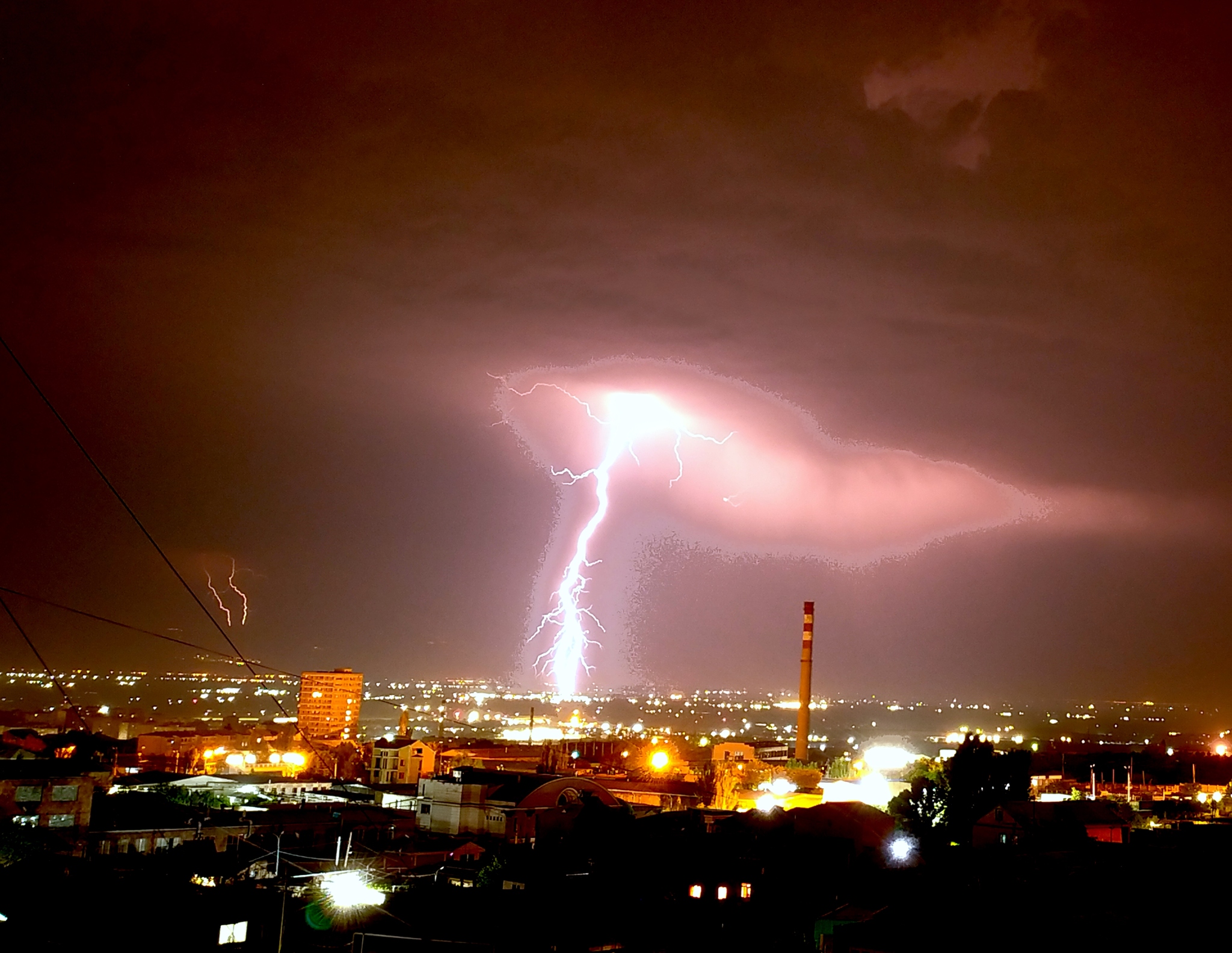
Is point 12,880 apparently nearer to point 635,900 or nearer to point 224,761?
point 635,900

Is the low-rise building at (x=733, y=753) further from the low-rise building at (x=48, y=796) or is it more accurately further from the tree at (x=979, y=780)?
the low-rise building at (x=48, y=796)

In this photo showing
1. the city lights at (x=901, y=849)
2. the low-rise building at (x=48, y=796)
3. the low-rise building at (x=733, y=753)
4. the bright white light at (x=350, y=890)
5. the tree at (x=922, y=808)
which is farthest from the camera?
the low-rise building at (x=733, y=753)

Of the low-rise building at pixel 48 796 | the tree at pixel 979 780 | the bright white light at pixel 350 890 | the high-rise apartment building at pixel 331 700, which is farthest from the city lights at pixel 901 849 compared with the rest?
the high-rise apartment building at pixel 331 700

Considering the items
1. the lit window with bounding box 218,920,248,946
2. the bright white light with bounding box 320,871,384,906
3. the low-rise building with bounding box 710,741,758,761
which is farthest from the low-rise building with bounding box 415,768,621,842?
the low-rise building with bounding box 710,741,758,761

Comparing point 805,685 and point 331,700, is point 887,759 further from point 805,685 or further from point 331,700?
point 331,700

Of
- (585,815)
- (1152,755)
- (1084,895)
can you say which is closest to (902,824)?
(585,815)
